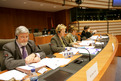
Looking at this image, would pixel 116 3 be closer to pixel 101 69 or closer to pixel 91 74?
pixel 101 69

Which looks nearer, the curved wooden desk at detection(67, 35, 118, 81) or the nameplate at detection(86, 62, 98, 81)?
the nameplate at detection(86, 62, 98, 81)

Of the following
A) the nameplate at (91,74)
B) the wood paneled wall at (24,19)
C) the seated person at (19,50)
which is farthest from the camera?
the wood paneled wall at (24,19)

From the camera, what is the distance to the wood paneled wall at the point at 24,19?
7.48 metres

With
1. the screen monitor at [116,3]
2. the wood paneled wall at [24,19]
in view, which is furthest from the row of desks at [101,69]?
the screen monitor at [116,3]

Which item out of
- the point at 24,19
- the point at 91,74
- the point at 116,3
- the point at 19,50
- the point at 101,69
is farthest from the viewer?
the point at 24,19

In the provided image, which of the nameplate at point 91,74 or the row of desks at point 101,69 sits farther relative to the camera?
the row of desks at point 101,69

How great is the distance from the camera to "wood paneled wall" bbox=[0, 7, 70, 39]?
24.6 feet

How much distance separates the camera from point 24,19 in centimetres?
871

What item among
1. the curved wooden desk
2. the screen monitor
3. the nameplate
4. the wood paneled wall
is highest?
the screen monitor

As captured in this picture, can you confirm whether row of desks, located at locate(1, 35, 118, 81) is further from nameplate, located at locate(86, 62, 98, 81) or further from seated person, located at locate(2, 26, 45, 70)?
seated person, located at locate(2, 26, 45, 70)

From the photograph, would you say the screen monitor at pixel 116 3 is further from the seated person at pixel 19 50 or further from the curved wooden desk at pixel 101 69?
the seated person at pixel 19 50

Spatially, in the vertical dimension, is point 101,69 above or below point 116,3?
below

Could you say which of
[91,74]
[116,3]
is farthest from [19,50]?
[116,3]

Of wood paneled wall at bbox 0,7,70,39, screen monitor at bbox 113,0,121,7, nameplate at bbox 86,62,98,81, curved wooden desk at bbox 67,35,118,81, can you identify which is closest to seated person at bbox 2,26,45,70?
curved wooden desk at bbox 67,35,118,81
